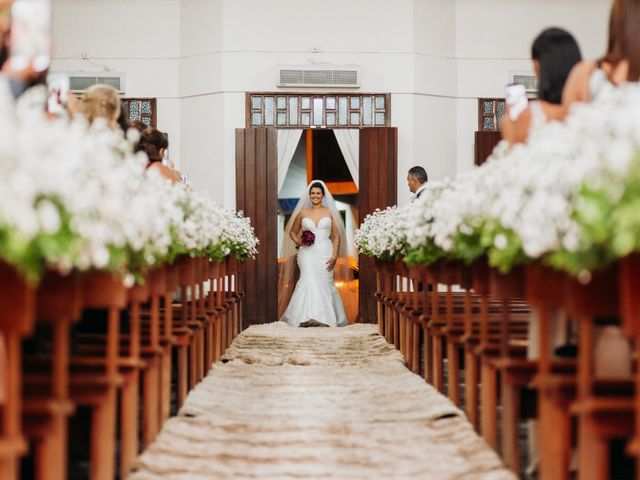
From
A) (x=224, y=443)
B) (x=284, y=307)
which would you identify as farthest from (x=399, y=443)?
(x=284, y=307)

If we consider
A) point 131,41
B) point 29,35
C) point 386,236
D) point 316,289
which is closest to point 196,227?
point 29,35

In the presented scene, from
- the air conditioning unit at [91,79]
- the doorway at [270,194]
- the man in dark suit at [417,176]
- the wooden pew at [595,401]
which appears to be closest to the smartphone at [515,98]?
the wooden pew at [595,401]

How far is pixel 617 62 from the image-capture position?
409 centimetres

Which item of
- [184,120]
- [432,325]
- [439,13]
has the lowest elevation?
[432,325]

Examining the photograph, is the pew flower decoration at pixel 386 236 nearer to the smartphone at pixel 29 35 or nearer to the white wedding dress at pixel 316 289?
the white wedding dress at pixel 316 289

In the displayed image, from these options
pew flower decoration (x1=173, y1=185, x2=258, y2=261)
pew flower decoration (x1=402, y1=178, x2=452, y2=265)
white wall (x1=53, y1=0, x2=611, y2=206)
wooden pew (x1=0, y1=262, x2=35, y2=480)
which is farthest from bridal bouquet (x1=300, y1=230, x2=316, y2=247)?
wooden pew (x1=0, y1=262, x2=35, y2=480)

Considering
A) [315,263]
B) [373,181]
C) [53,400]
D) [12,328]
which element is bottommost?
[53,400]

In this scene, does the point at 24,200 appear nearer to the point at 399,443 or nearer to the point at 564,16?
the point at 399,443

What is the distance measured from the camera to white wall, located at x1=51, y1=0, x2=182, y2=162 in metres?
13.3

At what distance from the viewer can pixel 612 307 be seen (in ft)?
10.7

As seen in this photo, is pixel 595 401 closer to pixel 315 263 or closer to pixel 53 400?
pixel 53 400

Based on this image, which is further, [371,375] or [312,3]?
[312,3]

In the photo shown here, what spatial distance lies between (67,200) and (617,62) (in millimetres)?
2322

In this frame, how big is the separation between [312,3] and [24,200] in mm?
10869
